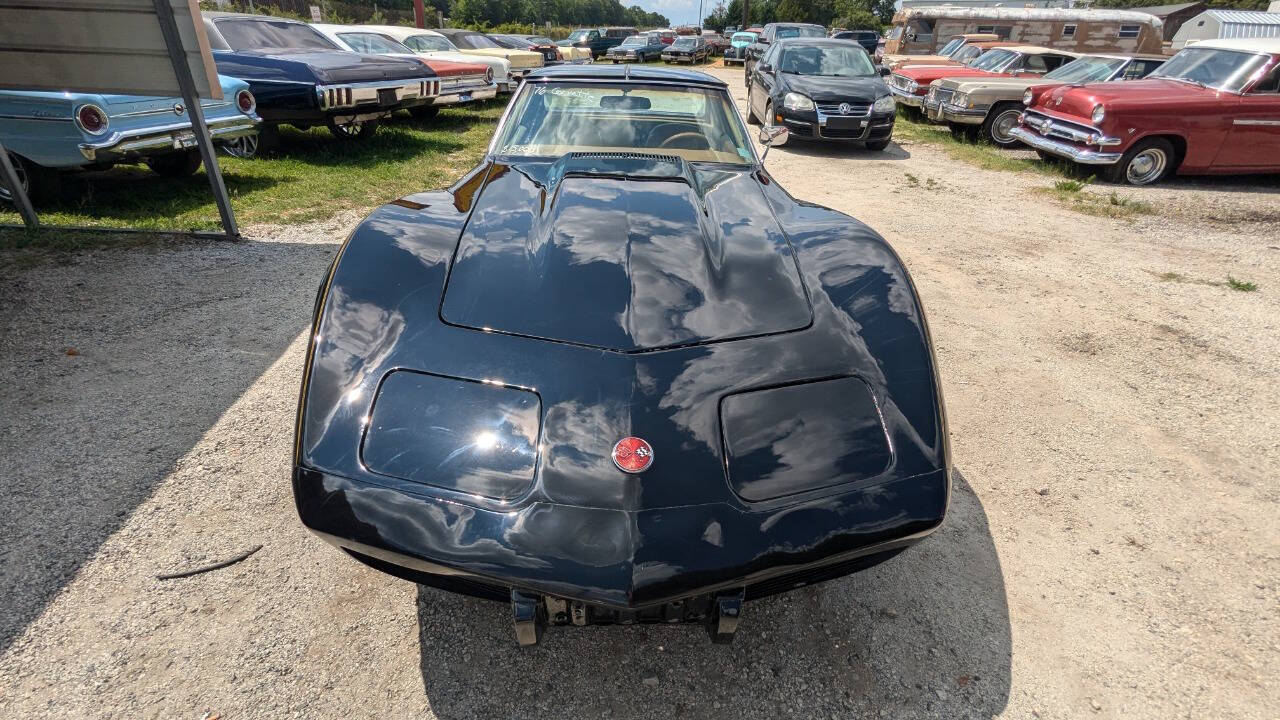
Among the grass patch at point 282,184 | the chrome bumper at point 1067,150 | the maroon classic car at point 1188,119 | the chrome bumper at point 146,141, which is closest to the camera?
the chrome bumper at point 146,141

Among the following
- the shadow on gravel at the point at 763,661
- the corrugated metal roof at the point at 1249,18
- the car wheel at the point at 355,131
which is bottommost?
the shadow on gravel at the point at 763,661

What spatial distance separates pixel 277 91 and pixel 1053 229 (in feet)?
26.9

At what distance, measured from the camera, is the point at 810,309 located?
6.01ft

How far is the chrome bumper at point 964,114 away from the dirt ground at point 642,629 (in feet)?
22.6

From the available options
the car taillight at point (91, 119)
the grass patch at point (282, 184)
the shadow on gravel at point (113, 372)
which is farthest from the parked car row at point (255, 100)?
the shadow on gravel at point (113, 372)

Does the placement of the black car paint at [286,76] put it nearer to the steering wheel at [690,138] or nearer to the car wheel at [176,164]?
the car wheel at [176,164]

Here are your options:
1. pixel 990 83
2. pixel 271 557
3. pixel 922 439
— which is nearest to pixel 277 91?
pixel 271 557

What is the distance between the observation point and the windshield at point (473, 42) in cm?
1344

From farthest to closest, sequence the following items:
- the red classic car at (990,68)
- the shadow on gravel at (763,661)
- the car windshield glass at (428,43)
A: the car windshield glass at (428,43) < the red classic car at (990,68) < the shadow on gravel at (763,661)

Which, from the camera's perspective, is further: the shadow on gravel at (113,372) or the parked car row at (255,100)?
the parked car row at (255,100)

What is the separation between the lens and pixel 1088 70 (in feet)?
30.6

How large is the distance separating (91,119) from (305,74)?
2.50 meters

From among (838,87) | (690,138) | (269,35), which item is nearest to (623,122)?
(690,138)

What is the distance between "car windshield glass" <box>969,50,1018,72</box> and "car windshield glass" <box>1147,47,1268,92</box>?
132 inches
